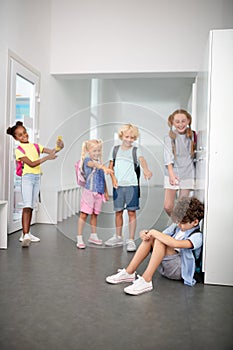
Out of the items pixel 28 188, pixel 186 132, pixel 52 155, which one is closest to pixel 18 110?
pixel 28 188

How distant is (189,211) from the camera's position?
219 cm

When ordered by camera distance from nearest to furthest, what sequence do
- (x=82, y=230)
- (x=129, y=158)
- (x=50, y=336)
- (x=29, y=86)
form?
(x=50, y=336)
(x=129, y=158)
(x=82, y=230)
(x=29, y=86)

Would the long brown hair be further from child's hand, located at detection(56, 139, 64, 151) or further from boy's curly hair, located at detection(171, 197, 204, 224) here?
child's hand, located at detection(56, 139, 64, 151)

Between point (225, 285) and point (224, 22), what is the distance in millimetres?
3044

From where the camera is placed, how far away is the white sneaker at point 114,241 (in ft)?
9.13

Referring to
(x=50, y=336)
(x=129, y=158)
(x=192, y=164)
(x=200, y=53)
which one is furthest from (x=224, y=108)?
Answer: (x=200, y=53)

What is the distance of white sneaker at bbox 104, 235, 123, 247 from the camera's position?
2.78 meters

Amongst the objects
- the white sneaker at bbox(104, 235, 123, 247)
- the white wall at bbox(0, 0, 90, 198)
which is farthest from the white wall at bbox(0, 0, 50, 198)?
the white sneaker at bbox(104, 235, 123, 247)

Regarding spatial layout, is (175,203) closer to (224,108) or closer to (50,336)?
(224,108)

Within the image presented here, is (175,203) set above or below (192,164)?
below

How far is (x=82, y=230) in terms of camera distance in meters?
2.76

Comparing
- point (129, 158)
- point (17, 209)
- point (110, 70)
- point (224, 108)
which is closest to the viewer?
point (224, 108)

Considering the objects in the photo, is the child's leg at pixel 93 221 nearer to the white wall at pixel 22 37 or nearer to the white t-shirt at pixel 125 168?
the white t-shirt at pixel 125 168

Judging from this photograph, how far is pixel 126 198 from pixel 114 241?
1.43 ft
